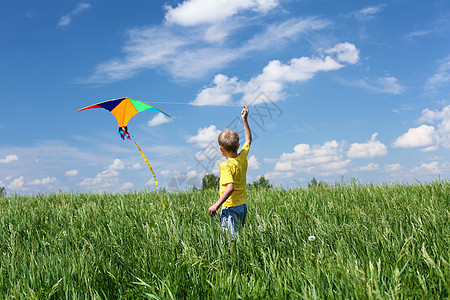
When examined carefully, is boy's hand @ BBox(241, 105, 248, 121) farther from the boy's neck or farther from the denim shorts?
the denim shorts

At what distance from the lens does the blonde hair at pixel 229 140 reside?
4.05 metres

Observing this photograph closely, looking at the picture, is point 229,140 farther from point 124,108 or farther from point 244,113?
point 124,108

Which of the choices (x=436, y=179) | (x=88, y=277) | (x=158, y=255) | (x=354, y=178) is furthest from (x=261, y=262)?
(x=436, y=179)

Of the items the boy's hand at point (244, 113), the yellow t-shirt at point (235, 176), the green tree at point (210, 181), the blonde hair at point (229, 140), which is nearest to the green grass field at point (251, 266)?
the yellow t-shirt at point (235, 176)

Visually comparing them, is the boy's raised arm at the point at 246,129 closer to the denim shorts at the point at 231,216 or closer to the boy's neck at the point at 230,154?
the boy's neck at the point at 230,154

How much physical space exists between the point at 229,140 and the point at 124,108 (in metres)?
1.85

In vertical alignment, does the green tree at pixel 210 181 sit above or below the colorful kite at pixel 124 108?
below

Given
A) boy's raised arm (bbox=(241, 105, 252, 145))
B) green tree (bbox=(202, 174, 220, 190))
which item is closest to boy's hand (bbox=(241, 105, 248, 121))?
boy's raised arm (bbox=(241, 105, 252, 145))

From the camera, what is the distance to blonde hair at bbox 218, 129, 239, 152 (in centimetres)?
405

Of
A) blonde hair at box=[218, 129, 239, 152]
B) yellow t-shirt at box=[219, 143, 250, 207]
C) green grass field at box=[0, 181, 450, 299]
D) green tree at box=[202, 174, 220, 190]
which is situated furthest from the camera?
green tree at box=[202, 174, 220, 190]

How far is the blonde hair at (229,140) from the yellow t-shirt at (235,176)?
0.14 metres

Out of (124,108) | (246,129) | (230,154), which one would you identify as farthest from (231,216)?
(124,108)

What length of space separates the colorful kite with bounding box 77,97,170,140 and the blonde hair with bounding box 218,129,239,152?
47.8 inches

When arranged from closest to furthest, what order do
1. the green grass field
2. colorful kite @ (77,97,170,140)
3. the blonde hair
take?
the green grass field, the blonde hair, colorful kite @ (77,97,170,140)
